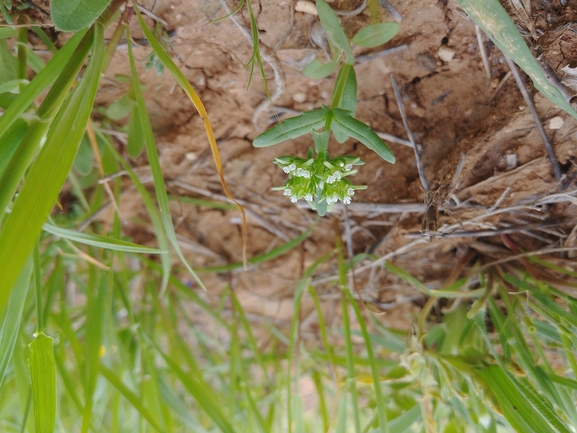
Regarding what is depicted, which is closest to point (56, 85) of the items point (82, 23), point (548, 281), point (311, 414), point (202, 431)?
point (82, 23)

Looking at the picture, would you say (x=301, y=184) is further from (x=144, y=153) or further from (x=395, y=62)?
(x=144, y=153)

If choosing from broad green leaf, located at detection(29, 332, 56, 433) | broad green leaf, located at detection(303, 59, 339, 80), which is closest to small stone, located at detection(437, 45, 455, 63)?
broad green leaf, located at detection(303, 59, 339, 80)

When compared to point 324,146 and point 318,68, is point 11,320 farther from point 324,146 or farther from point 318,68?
point 318,68

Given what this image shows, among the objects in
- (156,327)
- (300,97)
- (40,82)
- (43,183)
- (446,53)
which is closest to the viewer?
(43,183)

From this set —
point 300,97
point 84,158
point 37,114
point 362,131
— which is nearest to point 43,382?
point 37,114

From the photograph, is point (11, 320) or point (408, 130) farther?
point (408, 130)

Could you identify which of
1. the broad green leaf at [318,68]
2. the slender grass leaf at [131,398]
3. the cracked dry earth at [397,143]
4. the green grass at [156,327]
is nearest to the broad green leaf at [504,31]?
the cracked dry earth at [397,143]

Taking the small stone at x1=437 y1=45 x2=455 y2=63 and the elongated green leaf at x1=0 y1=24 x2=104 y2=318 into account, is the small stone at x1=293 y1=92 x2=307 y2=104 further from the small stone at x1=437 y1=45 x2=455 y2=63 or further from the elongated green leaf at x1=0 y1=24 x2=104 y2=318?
the elongated green leaf at x1=0 y1=24 x2=104 y2=318
